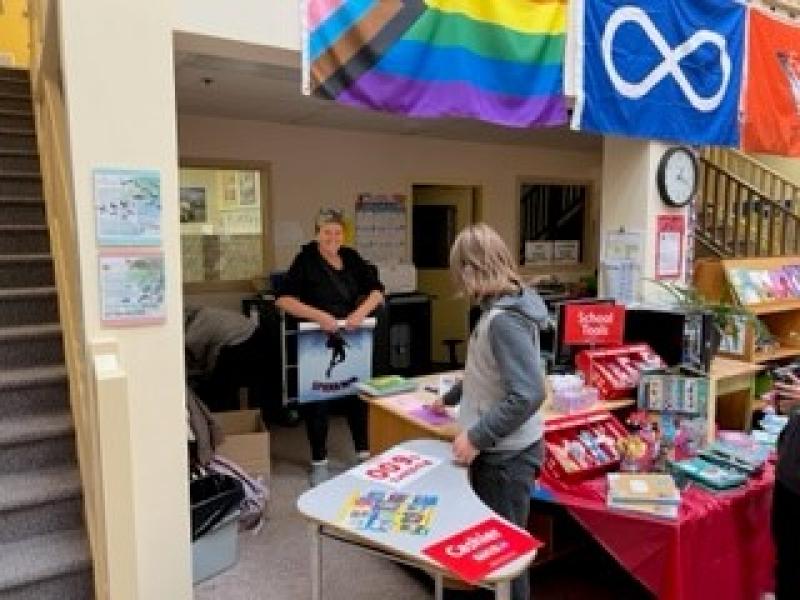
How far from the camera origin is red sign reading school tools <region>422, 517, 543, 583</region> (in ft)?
4.74

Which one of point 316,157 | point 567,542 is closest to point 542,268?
point 316,157

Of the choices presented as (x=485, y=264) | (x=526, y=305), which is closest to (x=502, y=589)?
(x=526, y=305)

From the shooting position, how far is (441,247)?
6.92 metres

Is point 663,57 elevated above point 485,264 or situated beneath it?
elevated above

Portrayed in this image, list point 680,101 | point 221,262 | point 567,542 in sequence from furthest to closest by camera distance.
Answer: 1. point 221,262
2. point 680,101
3. point 567,542

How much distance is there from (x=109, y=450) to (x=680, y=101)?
10.6 feet

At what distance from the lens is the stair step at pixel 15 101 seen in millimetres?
3731

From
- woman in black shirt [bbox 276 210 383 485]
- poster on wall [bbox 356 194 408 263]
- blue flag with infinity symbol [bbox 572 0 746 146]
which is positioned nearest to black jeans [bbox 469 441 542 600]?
woman in black shirt [bbox 276 210 383 485]

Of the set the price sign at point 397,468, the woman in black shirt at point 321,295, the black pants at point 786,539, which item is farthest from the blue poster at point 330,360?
the black pants at point 786,539

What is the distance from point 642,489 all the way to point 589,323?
34.5 inches

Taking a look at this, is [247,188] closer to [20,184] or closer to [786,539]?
[20,184]

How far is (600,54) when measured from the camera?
3.12 metres

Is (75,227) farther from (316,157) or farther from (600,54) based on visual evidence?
(316,157)

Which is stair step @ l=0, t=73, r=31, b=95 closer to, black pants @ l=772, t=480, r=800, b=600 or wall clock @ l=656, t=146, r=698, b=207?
wall clock @ l=656, t=146, r=698, b=207
